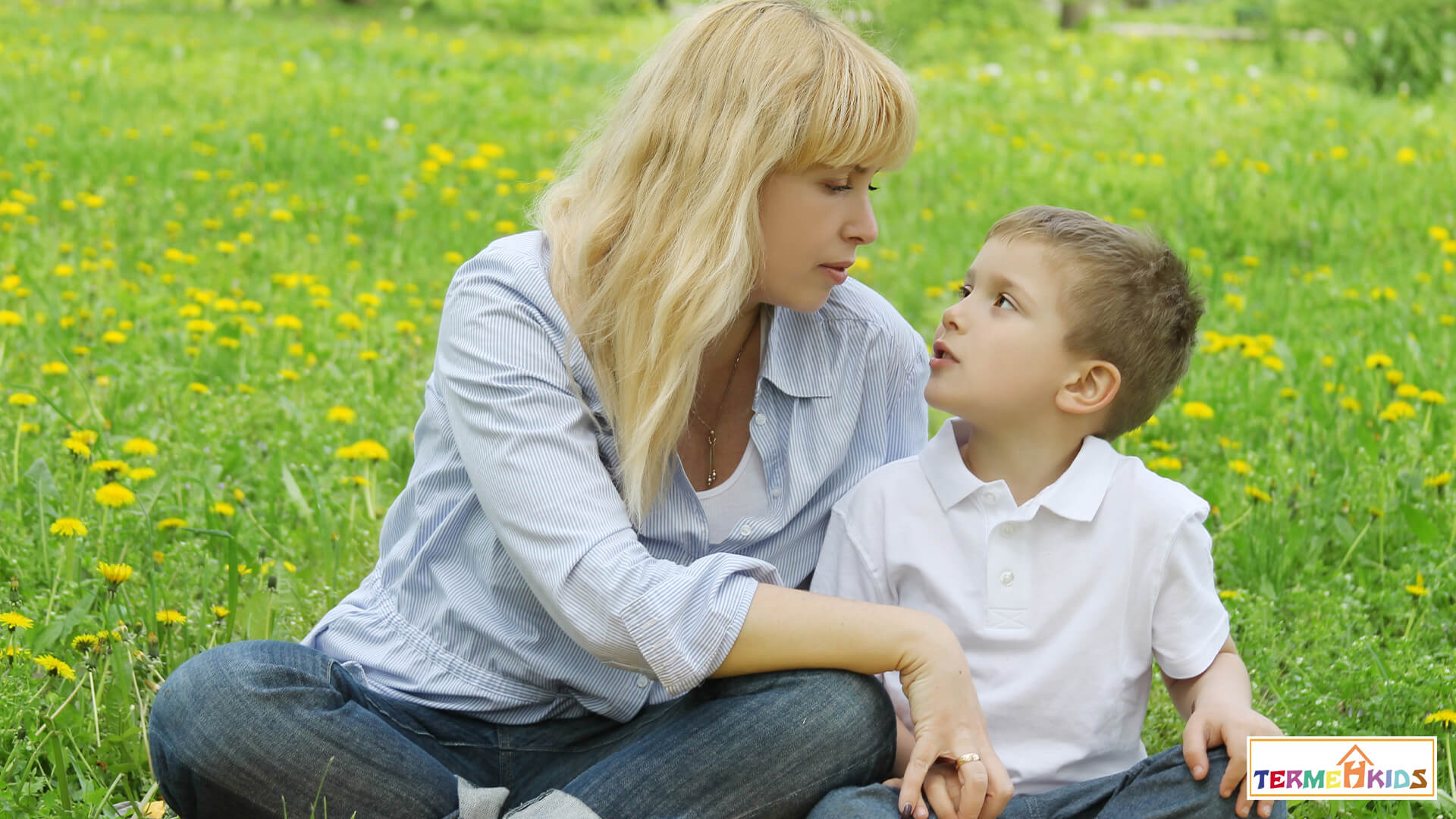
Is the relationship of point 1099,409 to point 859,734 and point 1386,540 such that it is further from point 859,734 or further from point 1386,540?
point 1386,540

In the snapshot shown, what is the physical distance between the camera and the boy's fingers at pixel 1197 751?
5.22 ft

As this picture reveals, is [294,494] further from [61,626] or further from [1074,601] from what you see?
[1074,601]

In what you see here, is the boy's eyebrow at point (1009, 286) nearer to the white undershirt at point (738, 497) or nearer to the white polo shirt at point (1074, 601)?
the white polo shirt at point (1074, 601)

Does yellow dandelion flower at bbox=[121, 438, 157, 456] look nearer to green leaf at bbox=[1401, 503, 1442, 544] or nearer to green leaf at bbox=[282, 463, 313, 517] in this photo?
green leaf at bbox=[282, 463, 313, 517]

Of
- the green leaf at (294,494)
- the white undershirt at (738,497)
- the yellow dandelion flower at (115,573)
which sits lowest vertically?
the green leaf at (294,494)

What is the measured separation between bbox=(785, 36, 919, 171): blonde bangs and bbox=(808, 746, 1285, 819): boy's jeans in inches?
31.8

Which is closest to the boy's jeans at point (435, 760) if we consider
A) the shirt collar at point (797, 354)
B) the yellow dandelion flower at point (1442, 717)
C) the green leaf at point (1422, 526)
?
the shirt collar at point (797, 354)

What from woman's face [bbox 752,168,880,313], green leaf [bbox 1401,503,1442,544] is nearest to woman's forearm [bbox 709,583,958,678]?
woman's face [bbox 752,168,880,313]

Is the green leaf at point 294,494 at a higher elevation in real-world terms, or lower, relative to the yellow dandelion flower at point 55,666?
lower

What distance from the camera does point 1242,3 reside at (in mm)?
16062

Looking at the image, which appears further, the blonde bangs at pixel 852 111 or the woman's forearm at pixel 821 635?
the blonde bangs at pixel 852 111

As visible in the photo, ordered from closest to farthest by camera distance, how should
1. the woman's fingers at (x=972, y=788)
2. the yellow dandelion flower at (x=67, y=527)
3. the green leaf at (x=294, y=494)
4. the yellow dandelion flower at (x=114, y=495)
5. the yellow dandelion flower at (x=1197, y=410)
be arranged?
1. the woman's fingers at (x=972, y=788)
2. the yellow dandelion flower at (x=67, y=527)
3. the yellow dandelion flower at (x=114, y=495)
4. the green leaf at (x=294, y=494)
5. the yellow dandelion flower at (x=1197, y=410)

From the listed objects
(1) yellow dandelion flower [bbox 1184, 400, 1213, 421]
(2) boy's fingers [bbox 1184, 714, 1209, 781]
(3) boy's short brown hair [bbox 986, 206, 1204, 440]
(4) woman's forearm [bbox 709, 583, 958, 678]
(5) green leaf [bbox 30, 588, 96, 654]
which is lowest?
(1) yellow dandelion flower [bbox 1184, 400, 1213, 421]

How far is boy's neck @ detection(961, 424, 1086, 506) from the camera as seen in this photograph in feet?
6.22
